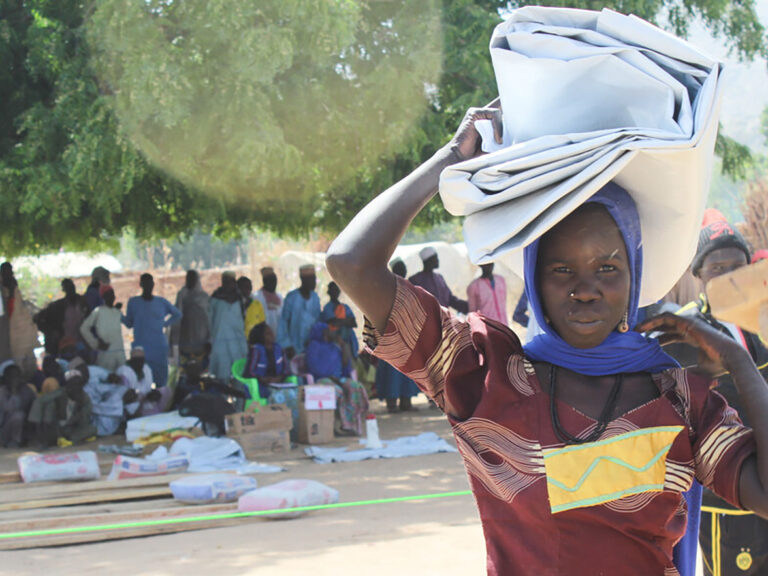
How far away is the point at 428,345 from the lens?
1.85 metres

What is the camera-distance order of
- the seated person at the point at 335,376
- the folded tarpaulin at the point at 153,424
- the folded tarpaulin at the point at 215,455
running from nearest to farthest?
the folded tarpaulin at the point at 215,455
the folded tarpaulin at the point at 153,424
the seated person at the point at 335,376

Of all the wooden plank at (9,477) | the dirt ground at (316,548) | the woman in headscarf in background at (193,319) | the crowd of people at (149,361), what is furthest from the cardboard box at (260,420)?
the woman in headscarf in background at (193,319)

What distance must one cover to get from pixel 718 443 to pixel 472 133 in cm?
84

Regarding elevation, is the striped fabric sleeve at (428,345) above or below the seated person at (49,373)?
above

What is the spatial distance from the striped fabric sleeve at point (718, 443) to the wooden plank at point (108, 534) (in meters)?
5.65

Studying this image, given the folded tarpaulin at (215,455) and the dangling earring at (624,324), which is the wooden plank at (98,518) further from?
the dangling earring at (624,324)

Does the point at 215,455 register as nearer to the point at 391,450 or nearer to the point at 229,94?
the point at 391,450

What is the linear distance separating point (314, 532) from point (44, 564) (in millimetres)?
1836

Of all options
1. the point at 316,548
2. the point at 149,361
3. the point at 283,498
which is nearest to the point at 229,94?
the point at 283,498

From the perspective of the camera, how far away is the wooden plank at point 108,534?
6.50 metres

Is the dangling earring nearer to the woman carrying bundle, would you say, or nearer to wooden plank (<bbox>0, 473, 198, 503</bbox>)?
the woman carrying bundle

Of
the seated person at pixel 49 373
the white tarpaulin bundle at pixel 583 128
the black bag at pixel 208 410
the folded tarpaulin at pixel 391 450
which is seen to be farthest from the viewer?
the seated person at pixel 49 373

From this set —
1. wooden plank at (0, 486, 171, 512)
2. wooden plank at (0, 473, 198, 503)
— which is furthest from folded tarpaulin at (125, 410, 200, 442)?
wooden plank at (0, 486, 171, 512)

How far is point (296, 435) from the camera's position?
11.3 metres
